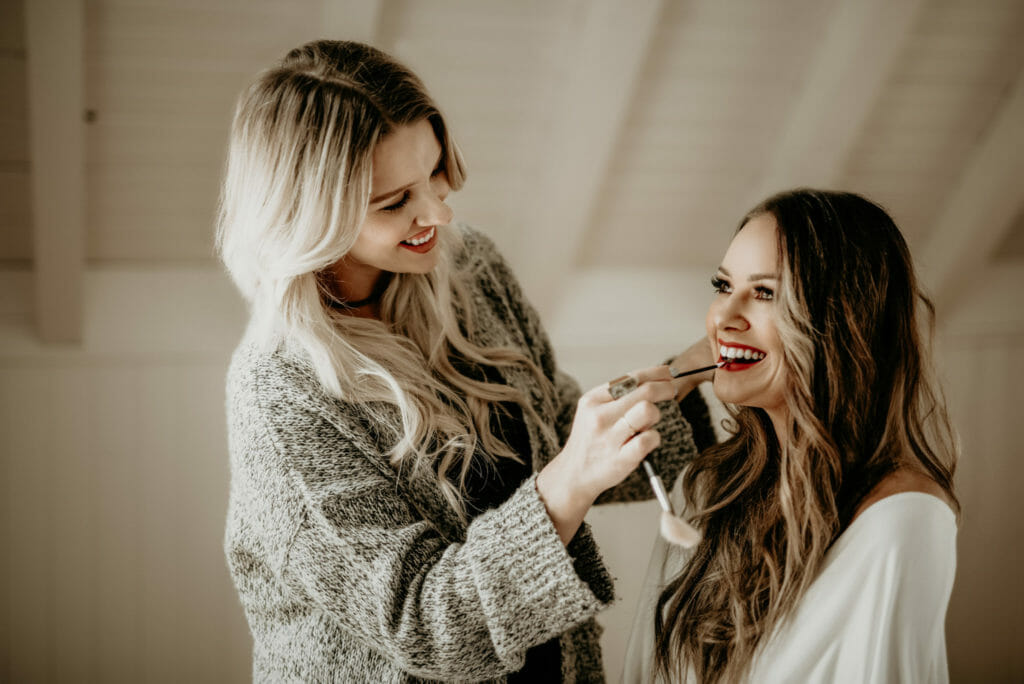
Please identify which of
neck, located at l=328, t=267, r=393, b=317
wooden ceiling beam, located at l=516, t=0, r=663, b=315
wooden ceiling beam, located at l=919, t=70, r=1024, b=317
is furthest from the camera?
wooden ceiling beam, located at l=919, t=70, r=1024, b=317

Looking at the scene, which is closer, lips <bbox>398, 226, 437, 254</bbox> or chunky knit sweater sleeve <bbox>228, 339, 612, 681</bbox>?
chunky knit sweater sleeve <bbox>228, 339, 612, 681</bbox>

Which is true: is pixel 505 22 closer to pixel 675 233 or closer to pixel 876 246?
pixel 675 233

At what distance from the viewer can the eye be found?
1.22m

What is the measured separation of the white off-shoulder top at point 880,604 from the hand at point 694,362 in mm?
377

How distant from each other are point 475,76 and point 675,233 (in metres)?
0.81

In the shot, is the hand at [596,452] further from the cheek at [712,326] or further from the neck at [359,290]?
the neck at [359,290]

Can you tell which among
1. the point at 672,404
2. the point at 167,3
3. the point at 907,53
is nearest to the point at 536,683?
the point at 672,404

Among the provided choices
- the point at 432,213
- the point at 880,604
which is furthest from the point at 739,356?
the point at 432,213

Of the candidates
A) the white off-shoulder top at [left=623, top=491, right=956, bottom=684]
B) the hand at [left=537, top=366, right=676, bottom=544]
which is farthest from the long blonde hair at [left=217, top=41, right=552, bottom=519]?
the white off-shoulder top at [left=623, top=491, right=956, bottom=684]

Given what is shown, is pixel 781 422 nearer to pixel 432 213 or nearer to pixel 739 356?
pixel 739 356

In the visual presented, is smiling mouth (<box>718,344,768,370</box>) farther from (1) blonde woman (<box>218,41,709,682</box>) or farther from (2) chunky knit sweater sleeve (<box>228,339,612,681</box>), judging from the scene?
(2) chunky knit sweater sleeve (<box>228,339,612,681</box>)

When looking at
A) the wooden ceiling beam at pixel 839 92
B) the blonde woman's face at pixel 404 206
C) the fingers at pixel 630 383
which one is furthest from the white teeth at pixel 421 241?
the wooden ceiling beam at pixel 839 92

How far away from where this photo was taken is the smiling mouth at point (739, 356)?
1251 millimetres

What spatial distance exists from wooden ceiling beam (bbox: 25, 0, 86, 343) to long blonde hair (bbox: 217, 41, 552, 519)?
1.91ft
